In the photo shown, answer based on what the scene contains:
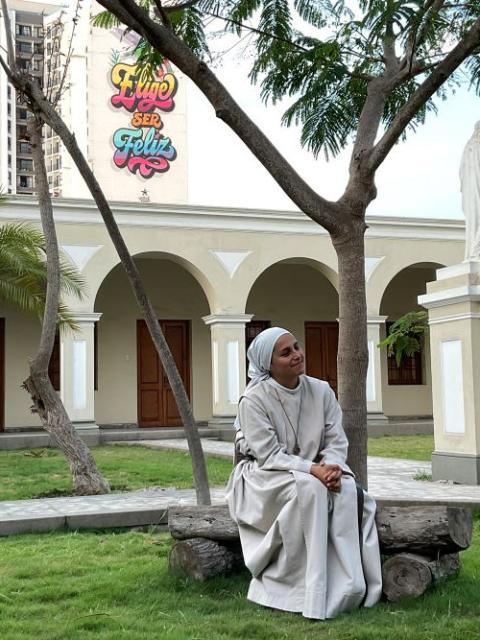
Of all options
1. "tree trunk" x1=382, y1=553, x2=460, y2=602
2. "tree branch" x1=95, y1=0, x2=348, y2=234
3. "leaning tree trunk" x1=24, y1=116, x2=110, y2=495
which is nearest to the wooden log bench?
"tree trunk" x1=382, y1=553, x2=460, y2=602

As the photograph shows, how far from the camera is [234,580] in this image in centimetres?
450

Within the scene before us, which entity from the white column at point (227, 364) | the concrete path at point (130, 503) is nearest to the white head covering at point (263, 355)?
the concrete path at point (130, 503)

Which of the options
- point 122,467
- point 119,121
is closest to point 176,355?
point 122,467

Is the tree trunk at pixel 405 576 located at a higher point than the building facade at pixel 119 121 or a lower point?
lower

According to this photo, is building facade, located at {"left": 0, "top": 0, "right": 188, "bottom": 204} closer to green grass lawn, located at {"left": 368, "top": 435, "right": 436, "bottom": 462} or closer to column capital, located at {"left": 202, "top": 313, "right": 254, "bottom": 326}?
column capital, located at {"left": 202, "top": 313, "right": 254, "bottom": 326}

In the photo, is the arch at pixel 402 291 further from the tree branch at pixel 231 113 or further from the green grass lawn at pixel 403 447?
the tree branch at pixel 231 113

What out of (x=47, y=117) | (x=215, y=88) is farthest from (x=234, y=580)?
(x=47, y=117)

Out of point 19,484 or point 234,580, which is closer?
point 234,580

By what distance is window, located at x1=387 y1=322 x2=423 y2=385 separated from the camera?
20.8 metres

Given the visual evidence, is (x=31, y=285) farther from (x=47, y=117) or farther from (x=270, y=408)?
(x=270, y=408)

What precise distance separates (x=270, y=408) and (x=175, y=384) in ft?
6.55

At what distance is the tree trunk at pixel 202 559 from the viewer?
14.7 ft

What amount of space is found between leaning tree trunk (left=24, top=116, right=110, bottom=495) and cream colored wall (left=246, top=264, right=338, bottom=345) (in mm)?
11411

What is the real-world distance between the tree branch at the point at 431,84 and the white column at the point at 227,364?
1175cm
